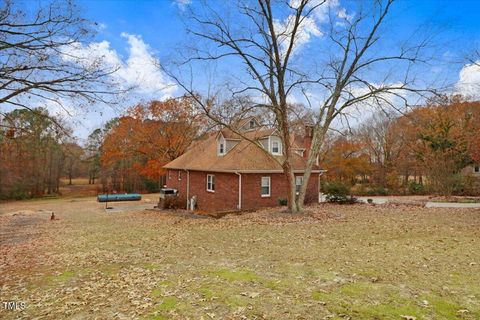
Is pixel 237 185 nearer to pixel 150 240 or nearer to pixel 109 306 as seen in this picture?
pixel 150 240

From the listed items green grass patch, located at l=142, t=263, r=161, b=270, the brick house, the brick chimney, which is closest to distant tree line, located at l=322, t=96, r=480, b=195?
the brick chimney

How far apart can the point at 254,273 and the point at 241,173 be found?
13416 mm

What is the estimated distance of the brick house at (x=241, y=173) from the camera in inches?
A: 808

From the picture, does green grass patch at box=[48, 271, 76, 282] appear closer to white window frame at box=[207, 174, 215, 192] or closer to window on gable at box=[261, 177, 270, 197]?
window on gable at box=[261, 177, 270, 197]

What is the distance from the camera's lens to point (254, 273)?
693 centimetres

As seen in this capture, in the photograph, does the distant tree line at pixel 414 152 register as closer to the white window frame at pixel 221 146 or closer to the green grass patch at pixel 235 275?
the white window frame at pixel 221 146

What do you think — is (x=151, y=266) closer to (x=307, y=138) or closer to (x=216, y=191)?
(x=216, y=191)

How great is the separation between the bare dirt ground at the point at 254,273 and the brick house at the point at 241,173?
7.84m

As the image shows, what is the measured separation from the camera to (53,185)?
44.2 metres

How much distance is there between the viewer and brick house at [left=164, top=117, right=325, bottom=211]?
20533 millimetres

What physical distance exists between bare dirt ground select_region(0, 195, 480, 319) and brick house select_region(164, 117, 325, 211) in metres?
7.84

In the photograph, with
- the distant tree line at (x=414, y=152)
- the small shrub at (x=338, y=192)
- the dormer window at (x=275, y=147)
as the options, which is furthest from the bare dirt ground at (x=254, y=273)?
the distant tree line at (x=414, y=152)

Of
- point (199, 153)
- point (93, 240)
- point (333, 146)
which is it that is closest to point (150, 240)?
point (93, 240)

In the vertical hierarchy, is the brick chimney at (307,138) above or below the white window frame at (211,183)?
above
